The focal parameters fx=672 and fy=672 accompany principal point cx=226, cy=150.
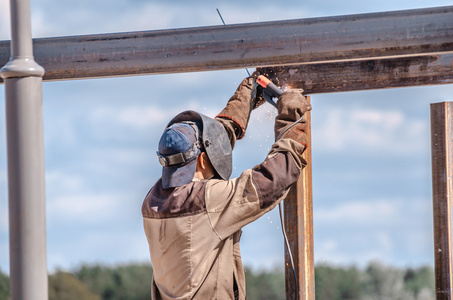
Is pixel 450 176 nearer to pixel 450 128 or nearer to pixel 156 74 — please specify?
pixel 450 128

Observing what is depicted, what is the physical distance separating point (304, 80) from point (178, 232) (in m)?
1.21

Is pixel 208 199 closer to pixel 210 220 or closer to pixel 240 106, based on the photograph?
pixel 210 220

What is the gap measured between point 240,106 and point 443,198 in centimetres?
135

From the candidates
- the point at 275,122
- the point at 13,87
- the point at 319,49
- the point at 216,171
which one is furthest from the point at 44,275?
the point at 319,49

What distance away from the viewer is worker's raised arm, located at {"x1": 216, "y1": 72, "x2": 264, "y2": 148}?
409 cm

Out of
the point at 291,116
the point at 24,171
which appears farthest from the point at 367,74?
the point at 24,171

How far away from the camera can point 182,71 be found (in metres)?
3.80

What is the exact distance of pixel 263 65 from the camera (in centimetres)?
371

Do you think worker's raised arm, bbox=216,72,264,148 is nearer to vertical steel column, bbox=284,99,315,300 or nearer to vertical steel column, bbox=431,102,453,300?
vertical steel column, bbox=284,99,315,300

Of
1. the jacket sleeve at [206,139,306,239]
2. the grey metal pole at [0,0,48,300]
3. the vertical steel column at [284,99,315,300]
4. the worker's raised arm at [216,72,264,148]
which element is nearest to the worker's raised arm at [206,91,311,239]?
the jacket sleeve at [206,139,306,239]

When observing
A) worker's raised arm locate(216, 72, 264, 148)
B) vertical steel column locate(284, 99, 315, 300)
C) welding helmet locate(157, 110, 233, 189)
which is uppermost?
worker's raised arm locate(216, 72, 264, 148)

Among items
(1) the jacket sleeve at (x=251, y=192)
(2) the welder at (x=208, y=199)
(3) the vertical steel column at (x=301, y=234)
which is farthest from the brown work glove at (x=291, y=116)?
(3) the vertical steel column at (x=301, y=234)

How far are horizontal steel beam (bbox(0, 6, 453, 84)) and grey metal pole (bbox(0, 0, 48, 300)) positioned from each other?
0.91 m

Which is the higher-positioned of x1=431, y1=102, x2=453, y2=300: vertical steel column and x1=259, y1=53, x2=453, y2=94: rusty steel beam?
x1=259, y1=53, x2=453, y2=94: rusty steel beam
